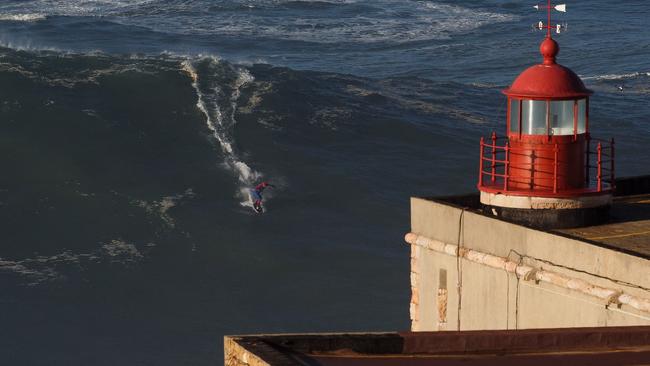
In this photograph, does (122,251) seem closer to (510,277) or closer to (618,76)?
(510,277)

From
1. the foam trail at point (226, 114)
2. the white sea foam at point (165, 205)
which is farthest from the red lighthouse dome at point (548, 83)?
the foam trail at point (226, 114)

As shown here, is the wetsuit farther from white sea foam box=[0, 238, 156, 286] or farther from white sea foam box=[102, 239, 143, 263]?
white sea foam box=[102, 239, 143, 263]

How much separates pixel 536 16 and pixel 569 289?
4847 cm

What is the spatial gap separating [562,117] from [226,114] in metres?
20.4

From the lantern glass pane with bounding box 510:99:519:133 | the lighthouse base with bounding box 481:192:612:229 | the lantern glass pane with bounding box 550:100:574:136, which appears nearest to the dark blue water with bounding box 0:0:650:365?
the lighthouse base with bounding box 481:192:612:229

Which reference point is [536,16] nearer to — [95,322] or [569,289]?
[95,322]

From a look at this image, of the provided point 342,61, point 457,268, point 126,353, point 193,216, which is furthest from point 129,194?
point 342,61

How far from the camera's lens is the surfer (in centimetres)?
3106

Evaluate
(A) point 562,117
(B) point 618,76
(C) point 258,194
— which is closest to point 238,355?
(A) point 562,117

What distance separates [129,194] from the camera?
31.5 meters

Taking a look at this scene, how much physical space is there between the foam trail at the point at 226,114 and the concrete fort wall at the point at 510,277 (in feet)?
44.7

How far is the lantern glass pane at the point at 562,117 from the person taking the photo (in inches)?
668

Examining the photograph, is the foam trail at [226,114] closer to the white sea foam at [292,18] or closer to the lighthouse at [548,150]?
the lighthouse at [548,150]

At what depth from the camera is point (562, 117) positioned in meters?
17.0
